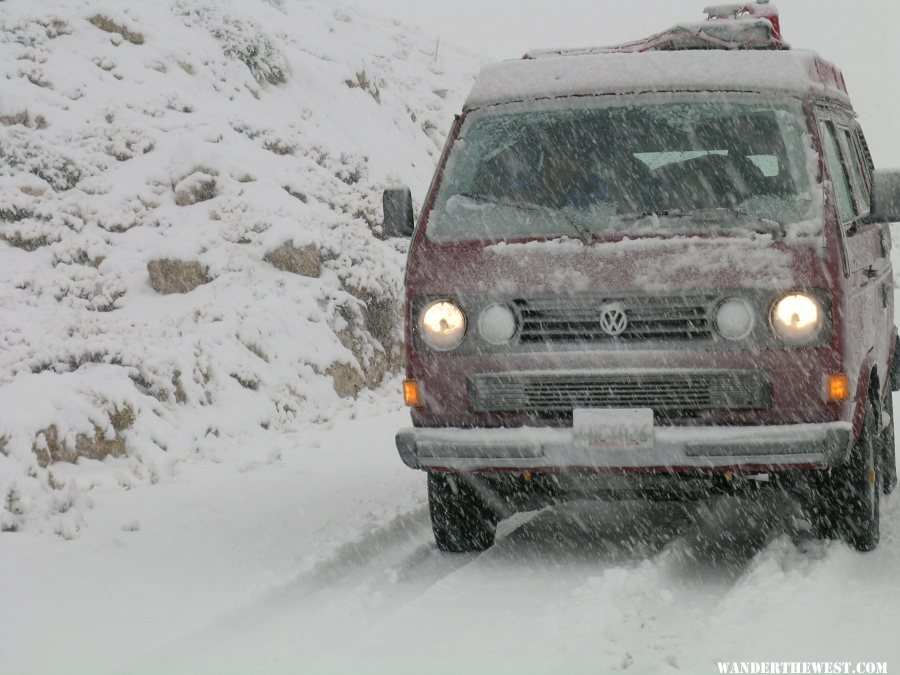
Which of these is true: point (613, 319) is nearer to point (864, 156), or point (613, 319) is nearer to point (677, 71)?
point (677, 71)

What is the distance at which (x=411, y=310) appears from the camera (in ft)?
18.6

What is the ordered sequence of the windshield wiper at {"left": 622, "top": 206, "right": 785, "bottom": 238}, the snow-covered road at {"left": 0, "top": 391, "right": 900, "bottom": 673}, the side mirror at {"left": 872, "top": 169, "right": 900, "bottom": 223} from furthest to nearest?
the side mirror at {"left": 872, "top": 169, "right": 900, "bottom": 223} → the windshield wiper at {"left": 622, "top": 206, "right": 785, "bottom": 238} → the snow-covered road at {"left": 0, "top": 391, "right": 900, "bottom": 673}

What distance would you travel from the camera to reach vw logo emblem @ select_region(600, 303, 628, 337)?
5.38 m

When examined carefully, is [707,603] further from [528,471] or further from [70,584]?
[70,584]

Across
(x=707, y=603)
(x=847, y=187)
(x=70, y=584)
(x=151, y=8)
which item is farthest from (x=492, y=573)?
(x=151, y=8)

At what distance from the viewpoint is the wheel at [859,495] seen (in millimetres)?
5754

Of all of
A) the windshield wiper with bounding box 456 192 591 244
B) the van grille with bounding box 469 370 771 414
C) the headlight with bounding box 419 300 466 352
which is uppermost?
the windshield wiper with bounding box 456 192 591 244

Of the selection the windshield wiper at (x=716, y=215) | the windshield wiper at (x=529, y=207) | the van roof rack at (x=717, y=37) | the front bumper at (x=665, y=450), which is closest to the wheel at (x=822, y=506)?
the front bumper at (x=665, y=450)

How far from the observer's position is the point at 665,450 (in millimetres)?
5250

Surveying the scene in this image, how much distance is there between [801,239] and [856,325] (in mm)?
587

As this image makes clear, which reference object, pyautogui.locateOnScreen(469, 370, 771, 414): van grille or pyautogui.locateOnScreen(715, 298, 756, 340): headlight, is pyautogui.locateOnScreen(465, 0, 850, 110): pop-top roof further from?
pyautogui.locateOnScreen(469, 370, 771, 414): van grille

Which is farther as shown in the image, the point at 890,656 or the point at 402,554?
the point at 402,554

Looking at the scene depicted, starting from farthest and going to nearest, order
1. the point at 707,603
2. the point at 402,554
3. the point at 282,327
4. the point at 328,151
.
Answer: the point at 328,151 → the point at 282,327 → the point at 402,554 → the point at 707,603

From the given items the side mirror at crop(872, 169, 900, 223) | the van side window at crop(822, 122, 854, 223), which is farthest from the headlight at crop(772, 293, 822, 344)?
the side mirror at crop(872, 169, 900, 223)
